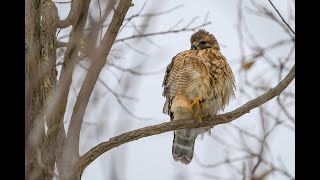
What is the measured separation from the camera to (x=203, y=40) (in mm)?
5570

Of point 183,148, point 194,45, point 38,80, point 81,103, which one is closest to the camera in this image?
point 38,80

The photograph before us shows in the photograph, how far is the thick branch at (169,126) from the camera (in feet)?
10.8

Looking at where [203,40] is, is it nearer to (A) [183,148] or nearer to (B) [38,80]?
(A) [183,148]

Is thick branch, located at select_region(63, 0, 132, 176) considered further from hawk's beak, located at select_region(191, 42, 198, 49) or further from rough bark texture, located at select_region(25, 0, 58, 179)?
hawk's beak, located at select_region(191, 42, 198, 49)

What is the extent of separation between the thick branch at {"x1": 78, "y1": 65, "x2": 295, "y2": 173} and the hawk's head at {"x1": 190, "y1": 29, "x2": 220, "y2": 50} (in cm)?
137

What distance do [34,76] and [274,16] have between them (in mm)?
2308

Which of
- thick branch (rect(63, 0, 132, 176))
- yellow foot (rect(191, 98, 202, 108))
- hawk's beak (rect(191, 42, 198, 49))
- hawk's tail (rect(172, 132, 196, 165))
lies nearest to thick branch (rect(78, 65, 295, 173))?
thick branch (rect(63, 0, 132, 176))

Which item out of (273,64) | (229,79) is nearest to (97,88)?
(273,64)

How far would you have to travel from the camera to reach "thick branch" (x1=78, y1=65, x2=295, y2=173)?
10.8ft

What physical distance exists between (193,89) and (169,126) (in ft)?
3.59

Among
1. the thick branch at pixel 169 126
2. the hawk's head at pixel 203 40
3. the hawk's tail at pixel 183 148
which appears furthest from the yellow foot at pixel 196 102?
the hawk's head at pixel 203 40

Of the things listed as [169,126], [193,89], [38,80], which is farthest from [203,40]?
[38,80]

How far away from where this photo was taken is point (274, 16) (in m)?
4.03
